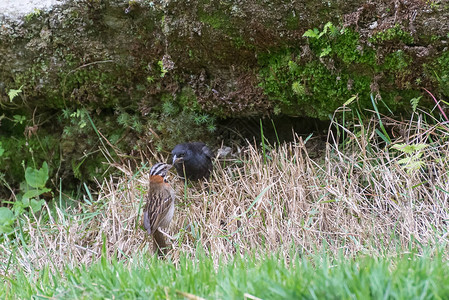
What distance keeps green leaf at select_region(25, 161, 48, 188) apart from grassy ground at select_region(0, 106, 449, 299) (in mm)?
362

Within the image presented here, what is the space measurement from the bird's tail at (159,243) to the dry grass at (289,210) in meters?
0.09

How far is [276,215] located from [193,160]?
991mm

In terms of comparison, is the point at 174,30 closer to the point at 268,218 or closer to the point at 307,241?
the point at 268,218

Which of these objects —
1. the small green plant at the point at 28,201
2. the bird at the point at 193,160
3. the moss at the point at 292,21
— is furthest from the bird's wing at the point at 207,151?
the small green plant at the point at 28,201

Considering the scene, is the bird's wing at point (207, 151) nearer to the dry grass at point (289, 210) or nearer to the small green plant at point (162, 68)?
the dry grass at point (289, 210)

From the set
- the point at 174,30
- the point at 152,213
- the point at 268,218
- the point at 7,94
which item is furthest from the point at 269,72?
the point at 7,94

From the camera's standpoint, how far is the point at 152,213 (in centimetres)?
441

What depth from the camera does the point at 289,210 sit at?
4.51m

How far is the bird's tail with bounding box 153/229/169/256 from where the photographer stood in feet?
14.5

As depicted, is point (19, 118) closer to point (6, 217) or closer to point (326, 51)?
point (6, 217)

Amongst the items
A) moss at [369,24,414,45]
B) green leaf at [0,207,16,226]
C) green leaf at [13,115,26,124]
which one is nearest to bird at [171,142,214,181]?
green leaf at [0,207,16,226]

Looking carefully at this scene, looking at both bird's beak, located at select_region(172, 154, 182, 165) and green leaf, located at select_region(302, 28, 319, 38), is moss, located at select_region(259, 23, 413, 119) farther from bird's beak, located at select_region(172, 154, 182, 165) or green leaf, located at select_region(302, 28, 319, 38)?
bird's beak, located at select_region(172, 154, 182, 165)

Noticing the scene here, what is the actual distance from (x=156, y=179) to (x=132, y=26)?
1.51 metres

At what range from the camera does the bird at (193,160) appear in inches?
194
